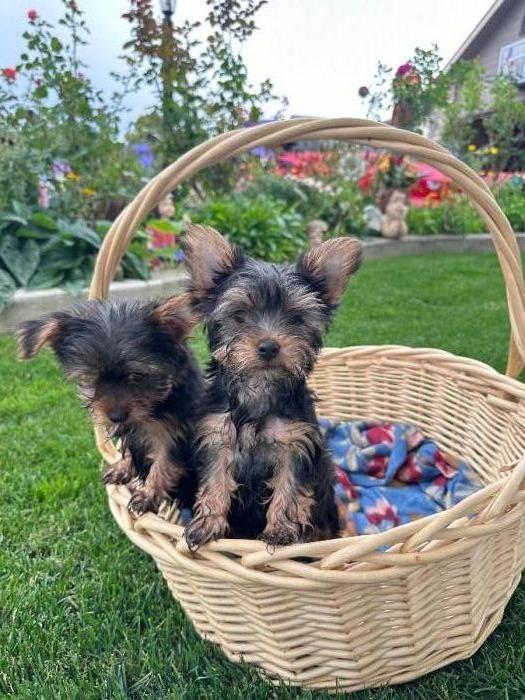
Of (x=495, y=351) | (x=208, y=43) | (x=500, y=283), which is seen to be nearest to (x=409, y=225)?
(x=500, y=283)

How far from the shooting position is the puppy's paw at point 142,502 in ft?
7.14

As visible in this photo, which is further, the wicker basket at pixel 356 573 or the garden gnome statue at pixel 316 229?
the garden gnome statue at pixel 316 229

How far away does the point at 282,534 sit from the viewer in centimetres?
197

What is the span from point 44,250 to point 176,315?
17.0 ft

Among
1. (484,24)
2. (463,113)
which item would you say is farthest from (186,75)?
(484,24)

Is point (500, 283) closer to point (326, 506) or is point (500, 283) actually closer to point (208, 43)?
point (208, 43)

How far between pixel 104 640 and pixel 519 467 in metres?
1.63

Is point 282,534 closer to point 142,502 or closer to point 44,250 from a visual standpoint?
point 142,502

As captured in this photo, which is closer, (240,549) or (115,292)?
(240,549)

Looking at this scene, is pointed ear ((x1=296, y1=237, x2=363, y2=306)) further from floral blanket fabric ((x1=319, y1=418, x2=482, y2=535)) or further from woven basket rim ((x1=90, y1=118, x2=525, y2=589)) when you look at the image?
floral blanket fabric ((x1=319, y1=418, x2=482, y2=535))

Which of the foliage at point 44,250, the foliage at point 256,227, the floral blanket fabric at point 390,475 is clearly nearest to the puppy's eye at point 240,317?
the floral blanket fabric at point 390,475

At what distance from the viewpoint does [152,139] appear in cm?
997

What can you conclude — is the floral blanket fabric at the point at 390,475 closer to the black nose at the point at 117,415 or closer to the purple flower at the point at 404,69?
the black nose at the point at 117,415

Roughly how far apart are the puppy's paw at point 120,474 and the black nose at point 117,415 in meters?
0.57
